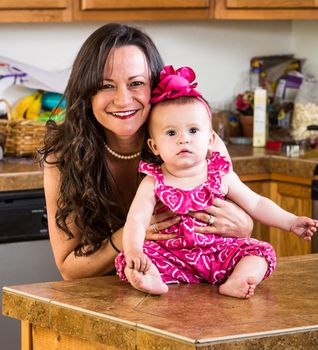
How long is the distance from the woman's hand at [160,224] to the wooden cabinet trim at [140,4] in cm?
195

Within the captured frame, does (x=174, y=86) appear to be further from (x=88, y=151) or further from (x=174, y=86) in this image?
(x=88, y=151)

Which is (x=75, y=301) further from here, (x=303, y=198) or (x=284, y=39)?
(x=284, y=39)

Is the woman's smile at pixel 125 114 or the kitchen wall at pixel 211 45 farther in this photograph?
the kitchen wall at pixel 211 45

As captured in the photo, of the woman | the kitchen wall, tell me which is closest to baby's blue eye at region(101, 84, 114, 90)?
the woman

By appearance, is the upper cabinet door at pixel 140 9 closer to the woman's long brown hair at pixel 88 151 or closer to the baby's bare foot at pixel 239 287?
the woman's long brown hair at pixel 88 151

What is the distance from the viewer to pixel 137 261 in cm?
196

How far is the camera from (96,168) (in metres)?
2.41

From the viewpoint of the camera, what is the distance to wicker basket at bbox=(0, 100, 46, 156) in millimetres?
3885

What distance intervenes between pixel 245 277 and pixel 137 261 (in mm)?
220

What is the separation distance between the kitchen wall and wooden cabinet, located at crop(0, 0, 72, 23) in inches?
13.4

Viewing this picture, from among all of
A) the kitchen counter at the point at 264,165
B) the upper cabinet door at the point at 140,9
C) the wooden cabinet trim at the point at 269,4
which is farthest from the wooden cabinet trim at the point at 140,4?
the kitchen counter at the point at 264,165

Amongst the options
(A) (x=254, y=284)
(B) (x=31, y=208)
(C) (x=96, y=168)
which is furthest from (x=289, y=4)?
(A) (x=254, y=284)

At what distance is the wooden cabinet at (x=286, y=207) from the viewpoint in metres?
3.95

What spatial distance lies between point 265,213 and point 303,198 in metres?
1.79
